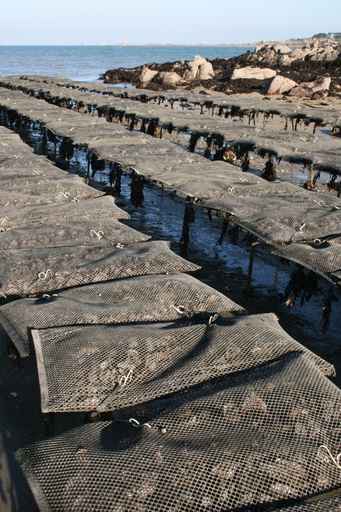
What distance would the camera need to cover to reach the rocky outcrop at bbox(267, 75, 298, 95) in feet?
171

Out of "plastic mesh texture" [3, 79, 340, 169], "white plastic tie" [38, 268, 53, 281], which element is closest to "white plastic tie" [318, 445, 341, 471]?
"white plastic tie" [38, 268, 53, 281]

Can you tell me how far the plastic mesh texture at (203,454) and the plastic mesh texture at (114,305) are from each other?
5.87ft

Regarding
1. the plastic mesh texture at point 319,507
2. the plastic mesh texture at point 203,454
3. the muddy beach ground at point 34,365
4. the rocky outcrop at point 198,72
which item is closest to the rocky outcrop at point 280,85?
the rocky outcrop at point 198,72

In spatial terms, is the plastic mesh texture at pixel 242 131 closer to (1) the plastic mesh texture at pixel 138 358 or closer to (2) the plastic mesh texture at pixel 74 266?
(2) the plastic mesh texture at pixel 74 266

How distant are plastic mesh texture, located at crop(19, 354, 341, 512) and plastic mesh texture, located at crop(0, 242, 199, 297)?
10.8 ft

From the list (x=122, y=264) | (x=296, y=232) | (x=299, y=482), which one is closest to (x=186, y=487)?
(x=299, y=482)

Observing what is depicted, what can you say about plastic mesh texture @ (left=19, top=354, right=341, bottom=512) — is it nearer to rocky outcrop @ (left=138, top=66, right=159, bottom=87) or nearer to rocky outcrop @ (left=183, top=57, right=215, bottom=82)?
rocky outcrop @ (left=138, top=66, right=159, bottom=87)

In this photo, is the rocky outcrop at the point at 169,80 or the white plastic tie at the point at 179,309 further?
the rocky outcrop at the point at 169,80

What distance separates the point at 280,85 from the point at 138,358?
51189 mm

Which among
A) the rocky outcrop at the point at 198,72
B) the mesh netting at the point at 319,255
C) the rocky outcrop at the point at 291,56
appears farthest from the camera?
the rocky outcrop at the point at 291,56

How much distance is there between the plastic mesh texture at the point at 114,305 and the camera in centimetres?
682

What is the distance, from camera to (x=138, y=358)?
5852mm

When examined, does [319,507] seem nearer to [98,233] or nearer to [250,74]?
[98,233]

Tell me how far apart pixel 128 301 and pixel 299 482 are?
3717 mm
